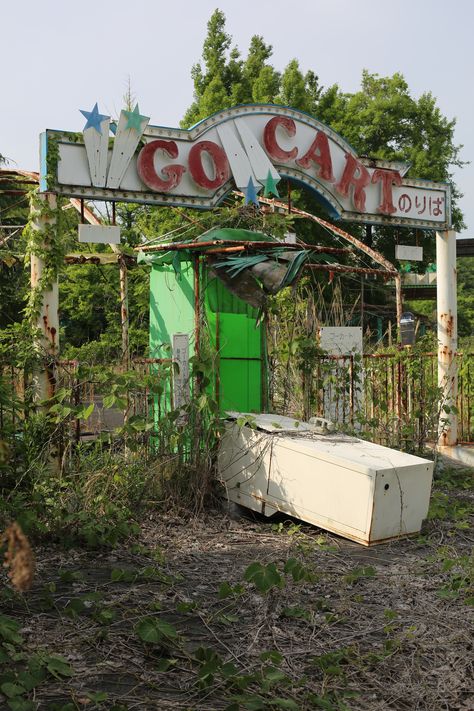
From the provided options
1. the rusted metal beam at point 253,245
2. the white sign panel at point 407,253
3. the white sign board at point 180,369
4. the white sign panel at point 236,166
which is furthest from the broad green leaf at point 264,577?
the white sign panel at point 407,253

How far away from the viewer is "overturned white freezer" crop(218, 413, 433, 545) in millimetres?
6820

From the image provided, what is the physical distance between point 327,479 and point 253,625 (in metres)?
2.23

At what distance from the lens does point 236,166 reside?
382 inches

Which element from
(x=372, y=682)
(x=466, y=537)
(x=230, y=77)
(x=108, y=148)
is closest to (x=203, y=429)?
(x=466, y=537)

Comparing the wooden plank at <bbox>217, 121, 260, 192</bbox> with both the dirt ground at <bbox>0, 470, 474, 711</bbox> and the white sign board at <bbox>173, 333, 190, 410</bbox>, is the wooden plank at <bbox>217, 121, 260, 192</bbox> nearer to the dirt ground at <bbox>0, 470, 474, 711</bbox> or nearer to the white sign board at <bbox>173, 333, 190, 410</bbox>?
the white sign board at <bbox>173, 333, 190, 410</bbox>

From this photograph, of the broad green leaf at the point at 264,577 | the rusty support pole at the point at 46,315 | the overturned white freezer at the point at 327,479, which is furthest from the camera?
the rusty support pole at the point at 46,315

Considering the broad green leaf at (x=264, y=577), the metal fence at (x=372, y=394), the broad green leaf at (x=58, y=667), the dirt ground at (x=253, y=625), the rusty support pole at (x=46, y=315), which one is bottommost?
the dirt ground at (x=253, y=625)

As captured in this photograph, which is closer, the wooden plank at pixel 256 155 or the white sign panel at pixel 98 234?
the white sign panel at pixel 98 234

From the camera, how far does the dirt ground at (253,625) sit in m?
4.11

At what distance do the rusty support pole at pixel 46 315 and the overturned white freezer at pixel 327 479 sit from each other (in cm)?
201

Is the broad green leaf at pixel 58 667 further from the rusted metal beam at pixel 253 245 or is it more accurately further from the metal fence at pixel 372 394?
the metal fence at pixel 372 394

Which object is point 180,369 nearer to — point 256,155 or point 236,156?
point 236,156

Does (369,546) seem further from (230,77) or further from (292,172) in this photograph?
(230,77)

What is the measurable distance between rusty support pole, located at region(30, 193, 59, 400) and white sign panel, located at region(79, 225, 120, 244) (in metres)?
0.34
